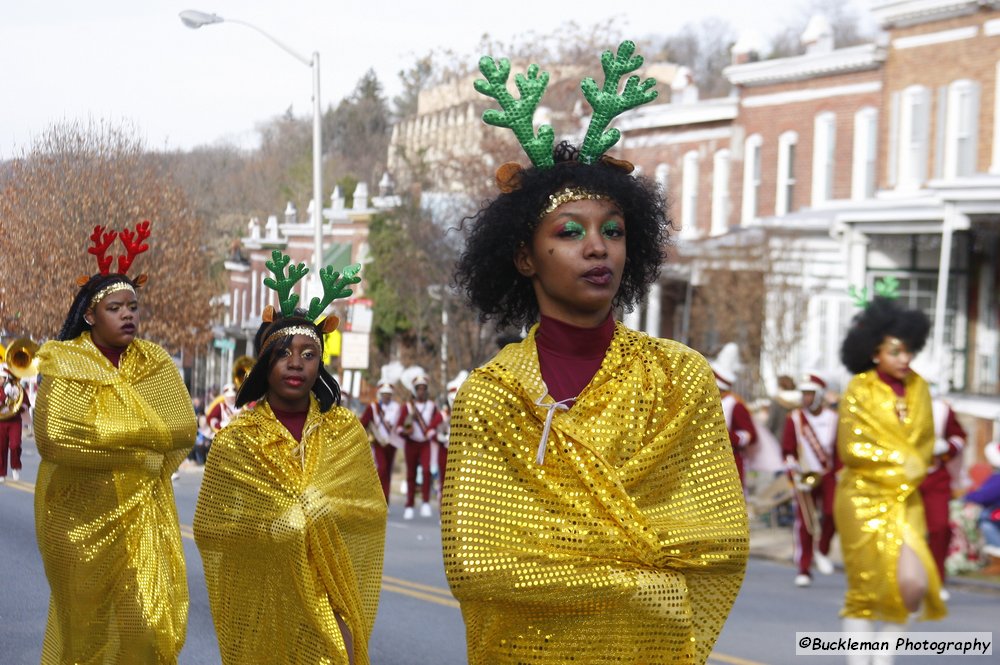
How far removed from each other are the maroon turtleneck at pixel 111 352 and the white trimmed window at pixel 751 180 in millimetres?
23387

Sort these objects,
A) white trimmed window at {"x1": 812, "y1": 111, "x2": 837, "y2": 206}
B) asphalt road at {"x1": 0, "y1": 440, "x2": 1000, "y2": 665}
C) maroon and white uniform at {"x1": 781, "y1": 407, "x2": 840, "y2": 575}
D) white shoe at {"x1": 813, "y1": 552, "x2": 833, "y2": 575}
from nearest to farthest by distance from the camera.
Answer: asphalt road at {"x1": 0, "y1": 440, "x2": 1000, "y2": 665}
maroon and white uniform at {"x1": 781, "y1": 407, "x2": 840, "y2": 575}
white shoe at {"x1": 813, "y1": 552, "x2": 833, "y2": 575}
white trimmed window at {"x1": 812, "y1": 111, "x2": 837, "y2": 206}

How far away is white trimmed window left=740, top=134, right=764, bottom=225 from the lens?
3052cm

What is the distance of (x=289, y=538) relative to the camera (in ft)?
23.0

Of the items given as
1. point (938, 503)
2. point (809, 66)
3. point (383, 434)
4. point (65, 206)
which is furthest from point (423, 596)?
point (809, 66)

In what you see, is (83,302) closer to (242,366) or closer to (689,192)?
(242,366)

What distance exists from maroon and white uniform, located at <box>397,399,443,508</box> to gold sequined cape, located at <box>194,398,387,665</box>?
42.5 feet

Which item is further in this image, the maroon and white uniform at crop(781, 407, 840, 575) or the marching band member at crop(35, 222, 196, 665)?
the maroon and white uniform at crop(781, 407, 840, 575)

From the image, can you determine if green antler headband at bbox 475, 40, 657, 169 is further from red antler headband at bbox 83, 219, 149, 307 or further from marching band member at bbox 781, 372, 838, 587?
marching band member at bbox 781, 372, 838, 587

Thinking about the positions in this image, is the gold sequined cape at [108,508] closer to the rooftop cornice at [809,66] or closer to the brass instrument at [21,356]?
the brass instrument at [21,356]

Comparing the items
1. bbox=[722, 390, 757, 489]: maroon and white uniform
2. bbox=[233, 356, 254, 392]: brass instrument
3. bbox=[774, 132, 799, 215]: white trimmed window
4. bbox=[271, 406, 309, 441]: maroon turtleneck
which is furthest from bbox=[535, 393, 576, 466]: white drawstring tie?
bbox=[774, 132, 799, 215]: white trimmed window

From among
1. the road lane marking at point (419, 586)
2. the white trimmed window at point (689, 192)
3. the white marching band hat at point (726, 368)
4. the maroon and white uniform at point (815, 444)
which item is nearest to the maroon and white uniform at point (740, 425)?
the white marching band hat at point (726, 368)

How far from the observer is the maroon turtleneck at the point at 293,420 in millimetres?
7324

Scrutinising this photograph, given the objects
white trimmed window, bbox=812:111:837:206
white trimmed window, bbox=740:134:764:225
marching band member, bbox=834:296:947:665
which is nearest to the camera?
marching band member, bbox=834:296:947:665

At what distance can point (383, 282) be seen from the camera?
3044cm
